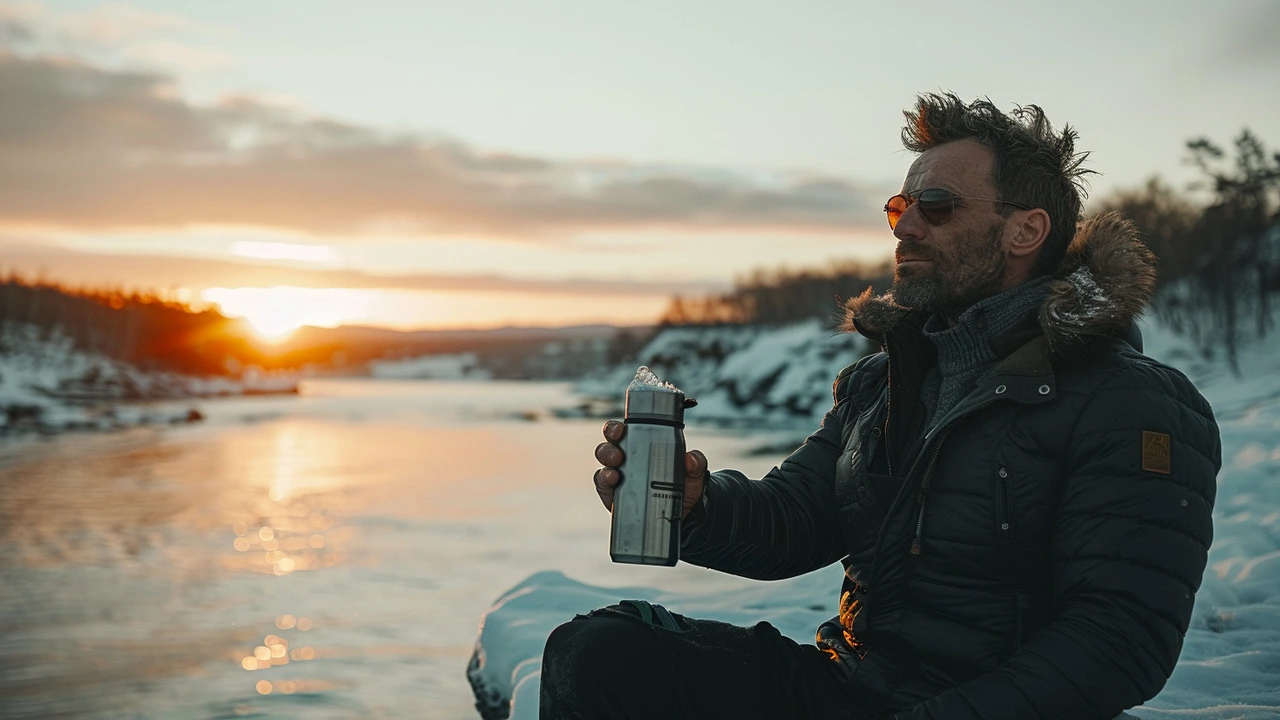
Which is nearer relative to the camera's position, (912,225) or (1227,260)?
(912,225)

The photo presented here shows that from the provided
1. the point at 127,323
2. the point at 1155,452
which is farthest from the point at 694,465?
the point at 127,323

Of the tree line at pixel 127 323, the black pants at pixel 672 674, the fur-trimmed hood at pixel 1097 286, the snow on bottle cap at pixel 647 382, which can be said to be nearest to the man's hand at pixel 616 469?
the snow on bottle cap at pixel 647 382

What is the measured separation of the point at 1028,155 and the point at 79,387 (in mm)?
94768

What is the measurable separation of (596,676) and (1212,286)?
4528 centimetres

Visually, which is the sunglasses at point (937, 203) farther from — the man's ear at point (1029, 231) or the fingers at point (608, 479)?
the fingers at point (608, 479)

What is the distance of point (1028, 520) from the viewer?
2.47 meters

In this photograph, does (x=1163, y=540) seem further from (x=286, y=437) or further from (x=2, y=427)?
(x=2, y=427)

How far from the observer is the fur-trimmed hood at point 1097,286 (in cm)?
251

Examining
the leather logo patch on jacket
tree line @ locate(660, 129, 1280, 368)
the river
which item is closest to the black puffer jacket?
the leather logo patch on jacket

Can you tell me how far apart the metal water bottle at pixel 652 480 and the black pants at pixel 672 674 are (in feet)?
0.65

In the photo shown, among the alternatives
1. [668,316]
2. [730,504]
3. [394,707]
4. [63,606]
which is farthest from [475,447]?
[668,316]

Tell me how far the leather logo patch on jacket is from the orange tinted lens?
98 cm

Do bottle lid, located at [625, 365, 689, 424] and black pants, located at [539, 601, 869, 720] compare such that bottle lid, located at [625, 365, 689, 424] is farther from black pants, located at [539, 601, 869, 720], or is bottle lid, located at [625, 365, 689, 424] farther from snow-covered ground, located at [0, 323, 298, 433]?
snow-covered ground, located at [0, 323, 298, 433]

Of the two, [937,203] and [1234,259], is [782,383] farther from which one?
[937,203]
